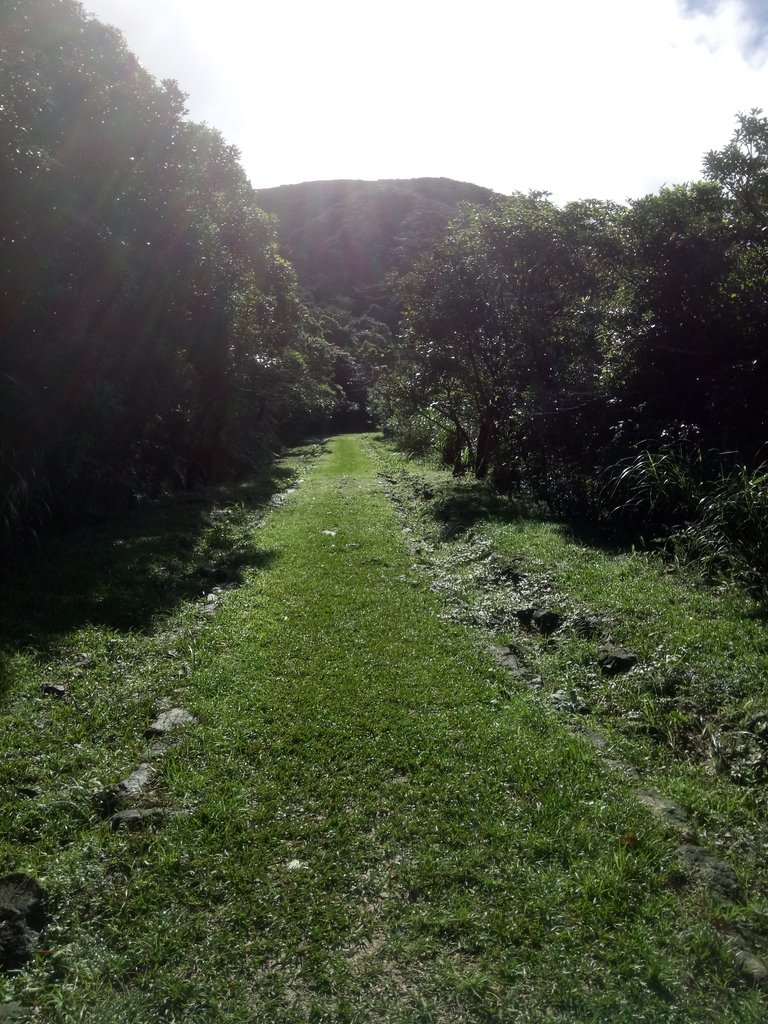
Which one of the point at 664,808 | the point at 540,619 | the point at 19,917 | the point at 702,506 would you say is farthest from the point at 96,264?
the point at 664,808

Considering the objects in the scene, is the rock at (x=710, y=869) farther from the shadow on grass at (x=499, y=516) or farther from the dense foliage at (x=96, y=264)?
the dense foliage at (x=96, y=264)

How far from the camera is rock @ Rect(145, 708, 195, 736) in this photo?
5273 millimetres

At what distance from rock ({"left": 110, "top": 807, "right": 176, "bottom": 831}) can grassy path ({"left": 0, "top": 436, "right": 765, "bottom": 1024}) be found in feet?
0.26

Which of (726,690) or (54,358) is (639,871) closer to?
(726,690)

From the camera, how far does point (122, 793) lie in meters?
4.42

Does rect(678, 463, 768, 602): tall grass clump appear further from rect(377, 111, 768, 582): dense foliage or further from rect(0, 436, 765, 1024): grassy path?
rect(0, 436, 765, 1024): grassy path

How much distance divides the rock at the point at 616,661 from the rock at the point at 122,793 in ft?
11.3

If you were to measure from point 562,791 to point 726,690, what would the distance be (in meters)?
1.55

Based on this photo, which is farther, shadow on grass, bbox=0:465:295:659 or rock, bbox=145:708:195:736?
shadow on grass, bbox=0:465:295:659

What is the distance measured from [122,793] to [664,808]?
3.11m

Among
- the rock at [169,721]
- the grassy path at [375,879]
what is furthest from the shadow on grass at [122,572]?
the grassy path at [375,879]

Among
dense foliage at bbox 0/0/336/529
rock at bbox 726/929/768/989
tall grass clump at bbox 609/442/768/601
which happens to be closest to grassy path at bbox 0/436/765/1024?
rock at bbox 726/929/768/989

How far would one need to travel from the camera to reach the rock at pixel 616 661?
227 inches

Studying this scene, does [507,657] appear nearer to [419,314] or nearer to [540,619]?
[540,619]
